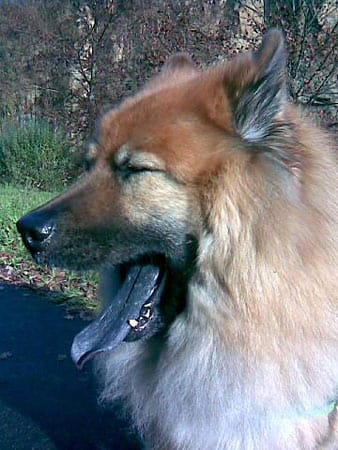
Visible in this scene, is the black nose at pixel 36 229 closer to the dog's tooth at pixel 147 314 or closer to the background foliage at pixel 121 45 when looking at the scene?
the dog's tooth at pixel 147 314

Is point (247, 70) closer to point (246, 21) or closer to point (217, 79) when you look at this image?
point (217, 79)

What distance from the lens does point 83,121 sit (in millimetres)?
14406

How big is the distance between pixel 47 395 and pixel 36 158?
1011 centimetres

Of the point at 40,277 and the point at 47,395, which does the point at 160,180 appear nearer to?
the point at 47,395

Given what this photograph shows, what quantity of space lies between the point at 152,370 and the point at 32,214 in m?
0.79

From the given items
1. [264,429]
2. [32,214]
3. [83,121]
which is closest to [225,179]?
[32,214]

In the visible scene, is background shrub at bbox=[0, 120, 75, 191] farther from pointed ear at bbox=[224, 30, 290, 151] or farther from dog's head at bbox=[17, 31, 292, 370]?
pointed ear at bbox=[224, 30, 290, 151]

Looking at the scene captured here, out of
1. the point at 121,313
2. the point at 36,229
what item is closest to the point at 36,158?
the point at 121,313

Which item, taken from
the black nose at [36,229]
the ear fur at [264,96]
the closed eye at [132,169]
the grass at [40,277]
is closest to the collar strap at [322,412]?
the ear fur at [264,96]

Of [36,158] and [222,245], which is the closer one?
[222,245]

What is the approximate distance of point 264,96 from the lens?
229cm

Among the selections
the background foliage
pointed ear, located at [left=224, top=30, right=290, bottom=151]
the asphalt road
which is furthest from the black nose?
the background foliage

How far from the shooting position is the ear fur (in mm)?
2221

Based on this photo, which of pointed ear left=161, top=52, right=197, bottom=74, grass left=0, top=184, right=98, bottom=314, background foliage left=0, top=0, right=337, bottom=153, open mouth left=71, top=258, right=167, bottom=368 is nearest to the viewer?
open mouth left=71, top=258, right=167, bottom=368
